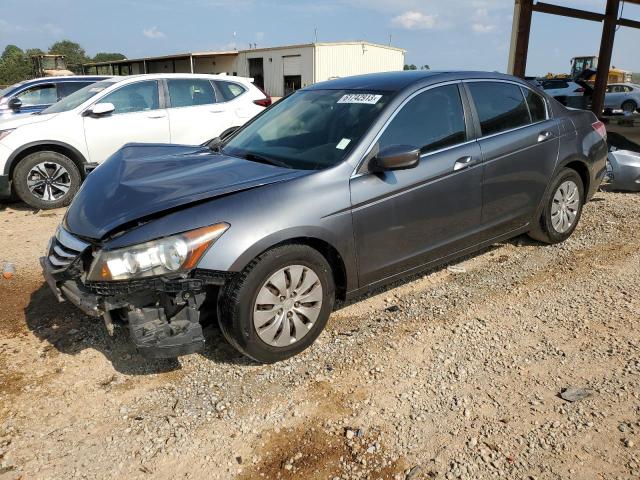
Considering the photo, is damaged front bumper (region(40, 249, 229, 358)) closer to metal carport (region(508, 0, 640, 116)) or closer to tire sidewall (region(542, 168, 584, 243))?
tire sidewall (region(542, 168, 584, 243))

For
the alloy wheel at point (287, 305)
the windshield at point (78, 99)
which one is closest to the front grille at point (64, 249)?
the alloy wheel at point (287, 305)

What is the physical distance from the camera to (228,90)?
841 centimetres

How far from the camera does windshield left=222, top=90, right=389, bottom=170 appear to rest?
3.46 meters

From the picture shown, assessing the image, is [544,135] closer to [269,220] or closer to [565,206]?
[565,206]

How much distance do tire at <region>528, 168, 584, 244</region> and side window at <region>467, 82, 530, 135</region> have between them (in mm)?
724

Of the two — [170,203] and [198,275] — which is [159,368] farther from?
[170,203]

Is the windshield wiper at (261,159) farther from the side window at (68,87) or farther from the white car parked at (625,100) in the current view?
the white car parked at (625,100)

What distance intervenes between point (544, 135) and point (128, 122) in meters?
5.56

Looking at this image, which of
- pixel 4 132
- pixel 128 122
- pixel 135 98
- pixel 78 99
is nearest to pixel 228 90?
pixel 135 98

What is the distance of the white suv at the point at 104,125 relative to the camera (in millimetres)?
6760

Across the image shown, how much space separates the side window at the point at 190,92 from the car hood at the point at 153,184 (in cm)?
436

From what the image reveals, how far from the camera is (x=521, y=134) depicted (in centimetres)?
438

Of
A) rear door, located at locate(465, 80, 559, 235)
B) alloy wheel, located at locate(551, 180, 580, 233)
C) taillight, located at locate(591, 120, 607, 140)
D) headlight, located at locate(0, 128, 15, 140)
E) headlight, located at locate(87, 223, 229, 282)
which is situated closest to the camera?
headlight, located at locate(87, 223, 229, 282)

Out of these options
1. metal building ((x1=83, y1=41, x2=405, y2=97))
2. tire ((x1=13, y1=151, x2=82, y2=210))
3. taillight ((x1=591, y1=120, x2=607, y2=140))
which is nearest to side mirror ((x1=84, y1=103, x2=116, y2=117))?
tire ((x1=13, y1=151, x2=82, y2=210))
